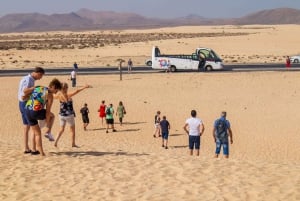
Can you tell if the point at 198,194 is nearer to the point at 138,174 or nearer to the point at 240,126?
the point at 138,174

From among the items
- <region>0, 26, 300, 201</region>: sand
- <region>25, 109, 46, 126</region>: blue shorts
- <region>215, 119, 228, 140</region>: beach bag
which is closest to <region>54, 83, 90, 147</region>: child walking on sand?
<region>0, 26, 300, 201</region>: sand

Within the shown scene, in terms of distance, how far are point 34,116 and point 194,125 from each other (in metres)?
4.72

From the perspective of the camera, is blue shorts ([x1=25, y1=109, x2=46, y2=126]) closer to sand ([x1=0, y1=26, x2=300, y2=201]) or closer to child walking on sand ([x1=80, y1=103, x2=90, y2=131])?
sand ([x1=0, y1=26, x2=300, y2=201])

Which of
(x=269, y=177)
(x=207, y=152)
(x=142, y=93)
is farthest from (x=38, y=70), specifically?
(x=142, y=93)

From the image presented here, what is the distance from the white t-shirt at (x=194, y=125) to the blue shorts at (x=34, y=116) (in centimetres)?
442

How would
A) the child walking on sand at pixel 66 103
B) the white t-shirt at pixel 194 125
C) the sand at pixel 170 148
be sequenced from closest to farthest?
the sand at pixel 170 148
the child walking on sand at pixel 66 103
the white t-shirt at pixel 194 125

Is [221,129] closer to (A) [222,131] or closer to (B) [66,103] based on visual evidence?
(A) [222,131]

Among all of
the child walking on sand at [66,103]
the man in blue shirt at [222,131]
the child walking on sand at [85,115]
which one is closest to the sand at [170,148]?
the child walking on sand at [85,115]

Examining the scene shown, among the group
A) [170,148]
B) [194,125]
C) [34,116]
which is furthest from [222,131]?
[34,116]

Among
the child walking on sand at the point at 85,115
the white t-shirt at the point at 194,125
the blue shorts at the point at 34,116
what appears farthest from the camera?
the child walking on sand at the point at 85,115

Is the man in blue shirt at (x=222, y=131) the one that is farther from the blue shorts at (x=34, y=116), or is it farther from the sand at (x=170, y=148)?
the blue shorts at (x=34, y=116)

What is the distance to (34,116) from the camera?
1113cm

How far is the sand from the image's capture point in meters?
9.63

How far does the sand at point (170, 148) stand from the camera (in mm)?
9633
